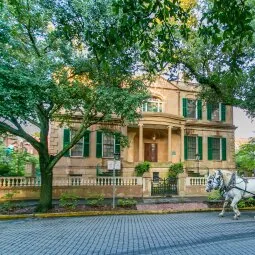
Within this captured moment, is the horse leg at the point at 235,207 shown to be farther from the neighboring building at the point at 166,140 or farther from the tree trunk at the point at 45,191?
the neighboring building at the point at 166,140

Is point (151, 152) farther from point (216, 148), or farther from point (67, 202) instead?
point (67, 202)

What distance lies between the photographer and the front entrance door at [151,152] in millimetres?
28325

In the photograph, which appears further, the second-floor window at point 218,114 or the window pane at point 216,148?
the second-floor window at point 218,114

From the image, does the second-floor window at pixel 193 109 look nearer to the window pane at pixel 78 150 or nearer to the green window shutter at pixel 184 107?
the green window shutter at pixel 184 107

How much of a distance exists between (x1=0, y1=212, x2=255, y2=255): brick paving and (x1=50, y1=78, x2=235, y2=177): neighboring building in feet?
39.2

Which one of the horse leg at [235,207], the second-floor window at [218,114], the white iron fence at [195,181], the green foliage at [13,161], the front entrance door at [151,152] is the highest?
the second-floor window at [218,114]

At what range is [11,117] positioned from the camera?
12.6 metres

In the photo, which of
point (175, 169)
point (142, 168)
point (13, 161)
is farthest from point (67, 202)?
point (175, 169)

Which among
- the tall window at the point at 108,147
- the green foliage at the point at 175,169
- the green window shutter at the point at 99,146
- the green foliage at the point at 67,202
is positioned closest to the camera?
the green foliage at the point at 67,202

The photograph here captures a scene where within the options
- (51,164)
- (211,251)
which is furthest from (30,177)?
(211,251)

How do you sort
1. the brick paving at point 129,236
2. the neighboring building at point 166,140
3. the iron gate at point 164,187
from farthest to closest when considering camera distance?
the neighboring building at point 166,140 < the iron gate at point 164,187 < the brick paving at point 129,236

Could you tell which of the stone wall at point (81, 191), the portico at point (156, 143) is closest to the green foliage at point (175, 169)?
the portico at point (156, 143)

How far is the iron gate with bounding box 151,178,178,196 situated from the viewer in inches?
824

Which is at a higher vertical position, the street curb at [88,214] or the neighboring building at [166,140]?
the neighboring building at [166,140]
